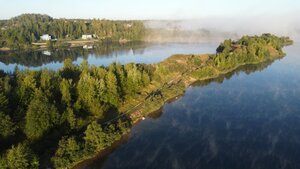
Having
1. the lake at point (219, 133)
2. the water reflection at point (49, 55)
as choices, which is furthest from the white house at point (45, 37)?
the lake at point (219, 133)

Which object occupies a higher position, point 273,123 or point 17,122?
point 17,122

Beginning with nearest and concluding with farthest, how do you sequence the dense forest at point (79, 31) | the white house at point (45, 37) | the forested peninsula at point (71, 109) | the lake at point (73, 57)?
the forested peninsula at point (71, 109), the lake at point (73, 57), the white house at point (45, 37), the dense forest at point (79, 31)

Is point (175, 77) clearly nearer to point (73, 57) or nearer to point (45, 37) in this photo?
point (73, 57)

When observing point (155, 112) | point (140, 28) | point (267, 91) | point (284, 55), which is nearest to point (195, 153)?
point (155, 112)

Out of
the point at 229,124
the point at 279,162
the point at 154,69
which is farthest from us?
the point at 154,69

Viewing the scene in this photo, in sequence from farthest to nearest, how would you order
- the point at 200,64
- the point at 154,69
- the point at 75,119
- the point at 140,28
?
the point at 140,28, the point at 200,64, the point at 154,69, the point at 75,119

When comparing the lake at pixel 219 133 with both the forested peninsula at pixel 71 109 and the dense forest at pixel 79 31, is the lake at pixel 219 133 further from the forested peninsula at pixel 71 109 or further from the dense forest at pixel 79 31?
the dense forest at pixel 79 31

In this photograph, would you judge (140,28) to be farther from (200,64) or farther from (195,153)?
(195,153)

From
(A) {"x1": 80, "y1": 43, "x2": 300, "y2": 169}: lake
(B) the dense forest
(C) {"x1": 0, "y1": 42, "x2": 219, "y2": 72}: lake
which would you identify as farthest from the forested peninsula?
(B) the dense forest
